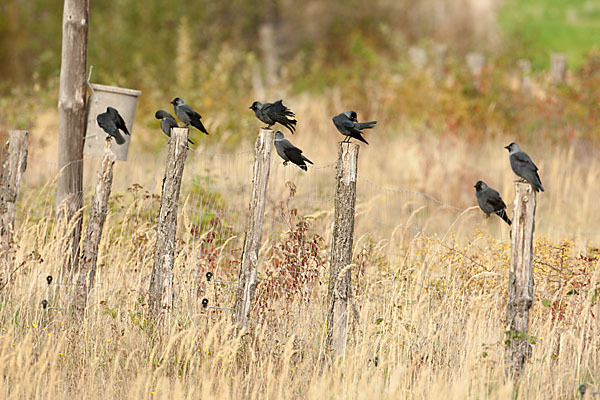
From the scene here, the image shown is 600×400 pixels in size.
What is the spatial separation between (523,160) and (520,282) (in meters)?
1.06

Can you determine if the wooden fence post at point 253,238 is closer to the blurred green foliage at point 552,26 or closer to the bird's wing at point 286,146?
the bird's wing at point 286,146

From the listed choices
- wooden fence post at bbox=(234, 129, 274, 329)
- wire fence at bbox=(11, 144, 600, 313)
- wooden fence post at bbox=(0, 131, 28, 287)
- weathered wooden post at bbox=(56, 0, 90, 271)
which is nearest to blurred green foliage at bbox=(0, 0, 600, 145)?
wire fence at bbox=(11, 144, 600, 313)

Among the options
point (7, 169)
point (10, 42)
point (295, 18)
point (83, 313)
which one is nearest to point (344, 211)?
point (83, 313)

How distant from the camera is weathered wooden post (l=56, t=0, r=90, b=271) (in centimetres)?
750

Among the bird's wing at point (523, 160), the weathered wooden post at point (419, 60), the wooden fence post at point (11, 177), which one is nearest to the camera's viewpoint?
the bird's wing at point (523, 160)

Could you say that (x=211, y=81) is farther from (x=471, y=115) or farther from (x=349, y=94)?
(x=471, y=115)

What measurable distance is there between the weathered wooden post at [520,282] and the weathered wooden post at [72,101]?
4.53 m

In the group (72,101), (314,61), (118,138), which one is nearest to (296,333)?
(118,138)

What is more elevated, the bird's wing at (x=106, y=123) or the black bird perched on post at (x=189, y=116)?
the black bird perched on post at (x=189, y=116)

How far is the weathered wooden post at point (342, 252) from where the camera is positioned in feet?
17.8

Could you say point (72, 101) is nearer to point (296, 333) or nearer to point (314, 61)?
point (296, 333)

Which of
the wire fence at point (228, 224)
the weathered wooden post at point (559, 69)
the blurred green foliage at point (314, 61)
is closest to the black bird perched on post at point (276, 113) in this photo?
the wire fence at point (228, 224)

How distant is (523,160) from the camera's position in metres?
5.57

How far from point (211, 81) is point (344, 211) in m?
9.59
